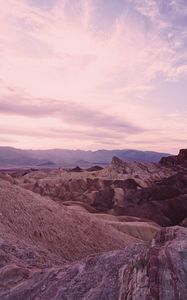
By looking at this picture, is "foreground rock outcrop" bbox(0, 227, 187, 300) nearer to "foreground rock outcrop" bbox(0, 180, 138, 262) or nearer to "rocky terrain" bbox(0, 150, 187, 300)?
"rocky terrain" bbox(0, 150, 187, 300)

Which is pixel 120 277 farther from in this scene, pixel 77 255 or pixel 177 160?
pixel 177 160

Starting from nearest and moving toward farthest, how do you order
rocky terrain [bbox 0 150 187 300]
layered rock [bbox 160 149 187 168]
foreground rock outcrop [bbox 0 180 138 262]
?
1. rocky terrain [bbox 0 150 187 300]
2. foreground rock outcrop [bbox 0 180 138 262]
3. layered rock [bbox 160 149 187 168]

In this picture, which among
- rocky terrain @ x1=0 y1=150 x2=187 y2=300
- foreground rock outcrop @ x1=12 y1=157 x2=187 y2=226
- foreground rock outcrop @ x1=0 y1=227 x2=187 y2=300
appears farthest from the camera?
foreground rock outcrop @ x1=12 y1=157 x2=187 y2=226

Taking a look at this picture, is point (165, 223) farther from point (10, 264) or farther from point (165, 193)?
point (10, 264)

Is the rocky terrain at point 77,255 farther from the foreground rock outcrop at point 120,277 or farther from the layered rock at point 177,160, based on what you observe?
the layered rock at point 177,160

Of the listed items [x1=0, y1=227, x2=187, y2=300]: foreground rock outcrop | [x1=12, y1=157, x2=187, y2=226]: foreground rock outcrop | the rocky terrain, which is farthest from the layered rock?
[x1=0, y1=227, x2=187, y2=300]: foreground rock outcrop

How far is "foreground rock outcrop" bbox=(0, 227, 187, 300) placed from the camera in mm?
5406

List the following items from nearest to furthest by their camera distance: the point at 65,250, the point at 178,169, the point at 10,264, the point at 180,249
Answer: the point at 180,249 → the point at 10,264 → the point at 65,250 → the point at 178,169

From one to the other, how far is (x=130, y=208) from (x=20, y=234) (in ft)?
64.3

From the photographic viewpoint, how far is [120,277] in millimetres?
5750

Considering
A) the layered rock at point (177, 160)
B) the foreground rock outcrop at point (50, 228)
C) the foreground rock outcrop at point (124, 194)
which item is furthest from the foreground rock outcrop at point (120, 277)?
the layered rock at point (177, 160)

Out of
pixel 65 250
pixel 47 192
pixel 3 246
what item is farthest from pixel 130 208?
pixel 3 246

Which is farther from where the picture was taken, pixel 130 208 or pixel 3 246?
pixel 130 208

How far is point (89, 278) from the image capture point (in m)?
6.05
